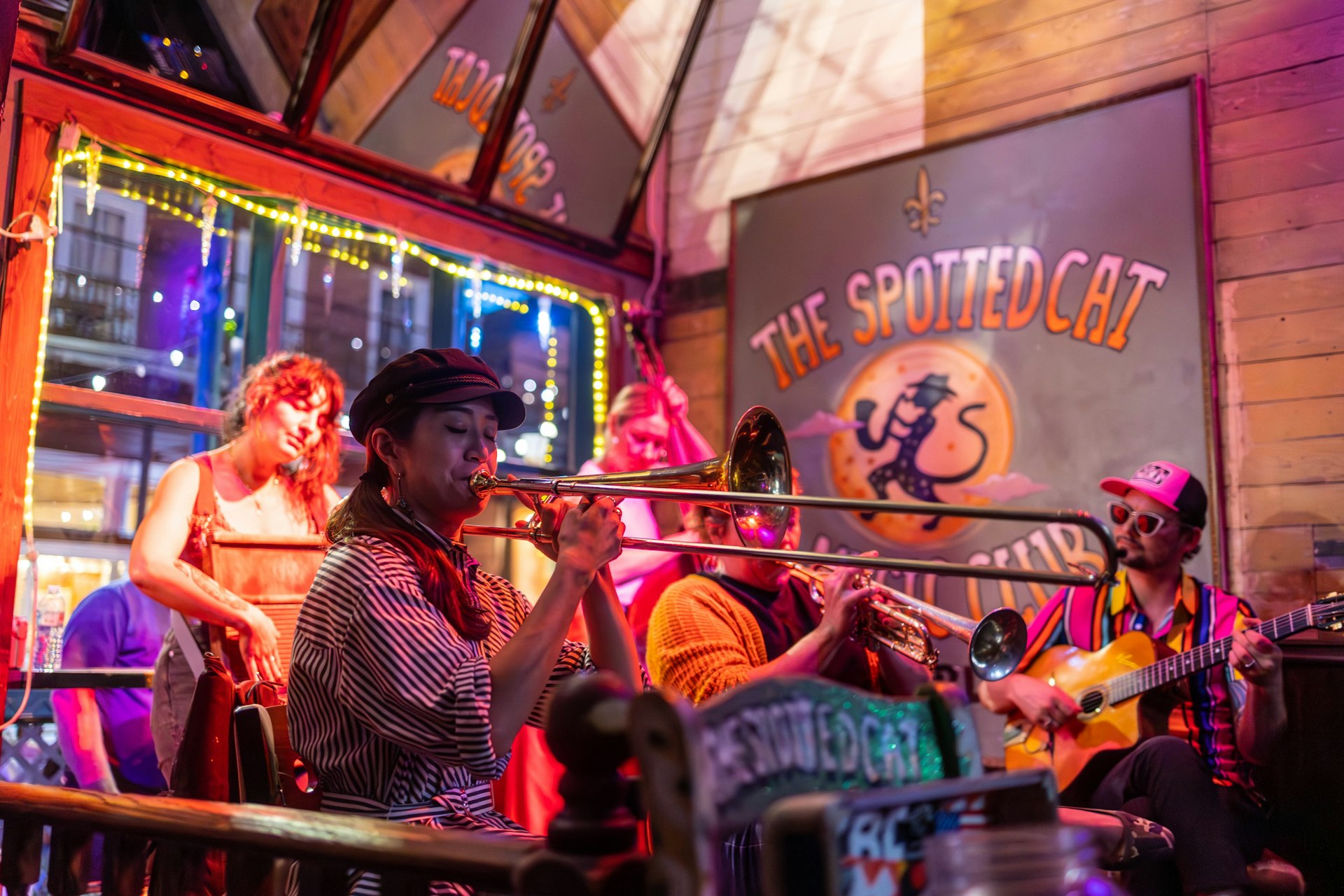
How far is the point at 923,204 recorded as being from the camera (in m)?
4.95

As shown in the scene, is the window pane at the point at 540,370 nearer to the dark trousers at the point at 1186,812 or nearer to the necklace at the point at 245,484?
the necklace at the point at 245,484

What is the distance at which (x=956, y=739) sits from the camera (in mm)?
1255

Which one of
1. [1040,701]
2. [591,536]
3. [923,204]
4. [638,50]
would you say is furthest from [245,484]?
[638,50]

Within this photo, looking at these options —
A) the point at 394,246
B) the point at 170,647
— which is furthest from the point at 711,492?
the point at 394,246

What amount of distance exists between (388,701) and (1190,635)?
268cm

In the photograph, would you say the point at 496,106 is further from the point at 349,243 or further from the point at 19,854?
the point at 19,854

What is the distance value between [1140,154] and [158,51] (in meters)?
3.80

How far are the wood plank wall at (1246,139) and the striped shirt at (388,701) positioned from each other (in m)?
3.14

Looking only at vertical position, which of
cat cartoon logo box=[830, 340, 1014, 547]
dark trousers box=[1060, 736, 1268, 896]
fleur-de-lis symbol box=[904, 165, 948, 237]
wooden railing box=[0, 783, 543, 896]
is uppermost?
fleur-de-lis symbol box=[904, 165, 948, 237]

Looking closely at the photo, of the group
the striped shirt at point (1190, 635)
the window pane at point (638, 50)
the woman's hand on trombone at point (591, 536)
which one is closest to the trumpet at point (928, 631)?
the striped shirt at point (1190, 635)

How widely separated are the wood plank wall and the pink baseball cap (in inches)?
16.3

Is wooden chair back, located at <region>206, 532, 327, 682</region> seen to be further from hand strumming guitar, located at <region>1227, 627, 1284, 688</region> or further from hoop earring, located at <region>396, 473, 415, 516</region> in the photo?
hand strumming guitar, located at <region>1227, 627, 1284, 688</region>

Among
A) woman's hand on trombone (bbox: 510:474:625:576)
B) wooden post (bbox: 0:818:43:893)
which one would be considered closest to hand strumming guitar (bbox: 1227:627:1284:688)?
woman's hand on trombone (bbox: 510:474:625:576)

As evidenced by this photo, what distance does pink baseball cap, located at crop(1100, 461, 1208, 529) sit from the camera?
3596 mm
